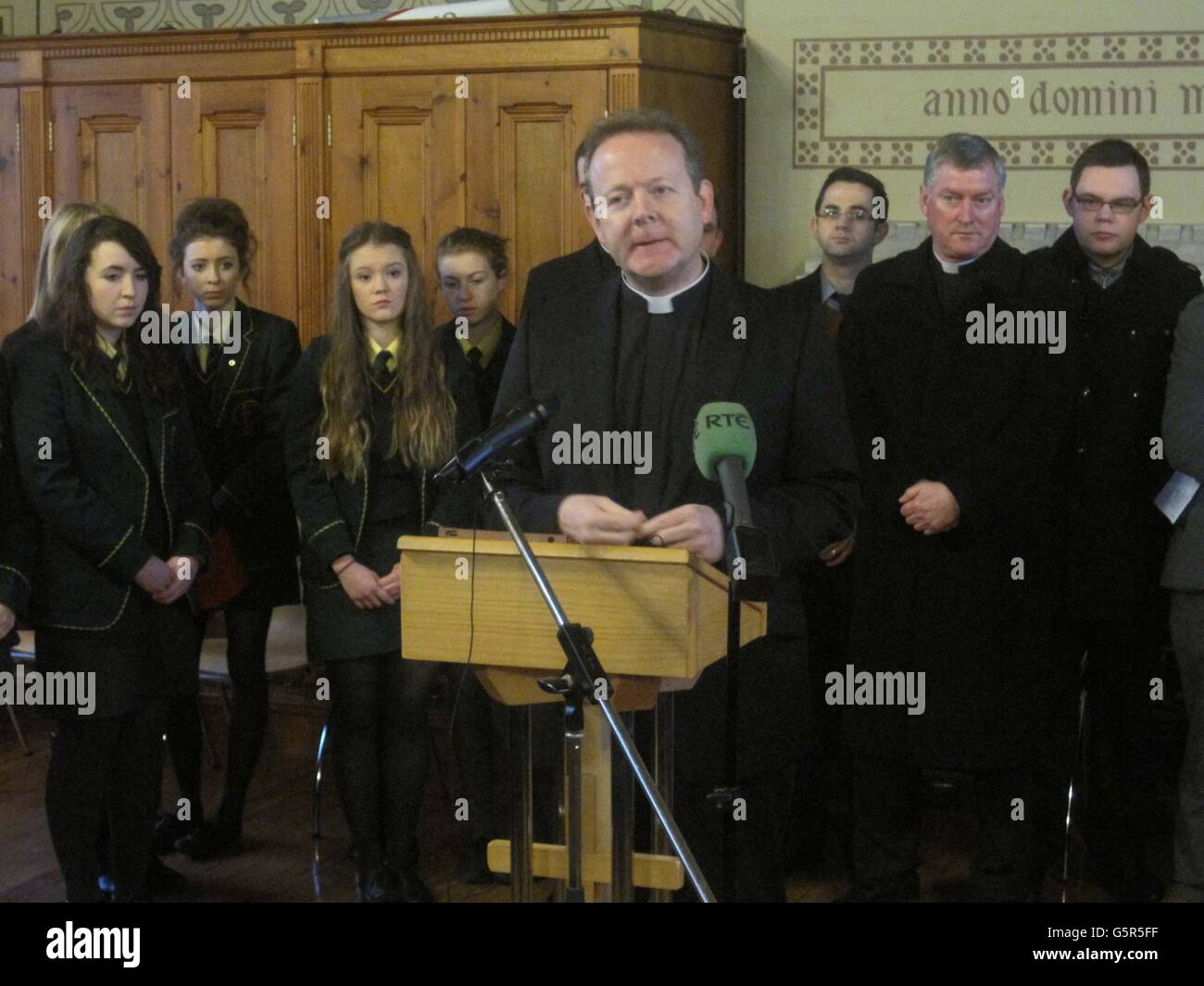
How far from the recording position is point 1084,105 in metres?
5.91

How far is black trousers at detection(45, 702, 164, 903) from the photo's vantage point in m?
3.79

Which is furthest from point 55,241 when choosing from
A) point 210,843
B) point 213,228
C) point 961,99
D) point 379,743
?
point 961,99

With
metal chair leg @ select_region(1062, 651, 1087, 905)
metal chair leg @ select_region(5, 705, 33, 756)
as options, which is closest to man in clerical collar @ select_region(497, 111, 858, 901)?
metal chair leg @ select_region(1062, 651, 1087, 905)

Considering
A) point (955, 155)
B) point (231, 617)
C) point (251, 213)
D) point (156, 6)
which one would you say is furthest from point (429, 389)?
point (156, 6)

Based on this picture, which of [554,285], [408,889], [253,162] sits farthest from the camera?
[253,162]

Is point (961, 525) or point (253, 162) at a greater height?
point (253, 162)

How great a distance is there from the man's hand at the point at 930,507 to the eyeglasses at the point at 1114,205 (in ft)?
2.88

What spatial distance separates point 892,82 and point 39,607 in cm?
367

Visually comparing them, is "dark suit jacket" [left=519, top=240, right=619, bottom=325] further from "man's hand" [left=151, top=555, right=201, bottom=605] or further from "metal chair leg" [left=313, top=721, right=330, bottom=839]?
"metal chair leg" [left=313, top=721, right=330, bottom=839]

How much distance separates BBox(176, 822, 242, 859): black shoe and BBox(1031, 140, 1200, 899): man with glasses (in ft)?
7.39

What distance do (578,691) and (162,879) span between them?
2.49 meters

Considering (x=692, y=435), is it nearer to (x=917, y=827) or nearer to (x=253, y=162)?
(x=917, y=827)

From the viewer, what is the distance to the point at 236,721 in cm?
471

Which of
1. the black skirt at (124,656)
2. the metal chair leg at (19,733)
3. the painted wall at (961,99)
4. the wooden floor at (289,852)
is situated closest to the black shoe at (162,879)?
the wooden floor at (289,852)
